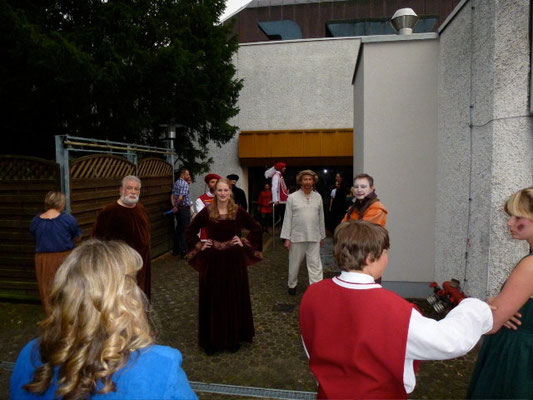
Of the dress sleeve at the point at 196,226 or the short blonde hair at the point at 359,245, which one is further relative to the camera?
the dress sleeve at the point at 196,226

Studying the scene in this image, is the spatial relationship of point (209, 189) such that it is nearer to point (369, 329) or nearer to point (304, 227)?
point (304, 227)

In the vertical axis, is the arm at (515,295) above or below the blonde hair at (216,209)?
below

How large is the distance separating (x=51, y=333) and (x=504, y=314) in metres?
1.89

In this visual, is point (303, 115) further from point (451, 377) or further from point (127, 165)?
point (451, 377)

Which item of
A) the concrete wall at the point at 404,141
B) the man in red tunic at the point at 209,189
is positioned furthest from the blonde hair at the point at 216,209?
the concrete wall at the point at 404,141

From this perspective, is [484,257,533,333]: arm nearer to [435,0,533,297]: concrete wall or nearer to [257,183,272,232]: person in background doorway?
[435,0,533,297]: concrete wall

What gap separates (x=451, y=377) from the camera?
135 inches

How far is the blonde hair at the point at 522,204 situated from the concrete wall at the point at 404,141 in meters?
3.58

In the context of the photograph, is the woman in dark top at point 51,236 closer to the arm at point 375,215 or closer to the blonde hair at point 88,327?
the arm at point 375,215

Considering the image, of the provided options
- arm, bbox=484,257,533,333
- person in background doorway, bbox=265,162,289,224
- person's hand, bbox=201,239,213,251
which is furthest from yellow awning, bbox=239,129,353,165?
arm, bbox=484,257,533,333

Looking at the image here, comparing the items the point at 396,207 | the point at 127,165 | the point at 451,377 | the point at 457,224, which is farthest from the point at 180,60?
the point at 451,377

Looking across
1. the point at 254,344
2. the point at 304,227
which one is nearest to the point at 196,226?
the point at 254,344

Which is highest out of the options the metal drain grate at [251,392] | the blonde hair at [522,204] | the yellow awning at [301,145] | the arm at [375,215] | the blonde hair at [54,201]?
the yellow awning at [301,145]

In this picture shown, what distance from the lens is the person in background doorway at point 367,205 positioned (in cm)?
406
